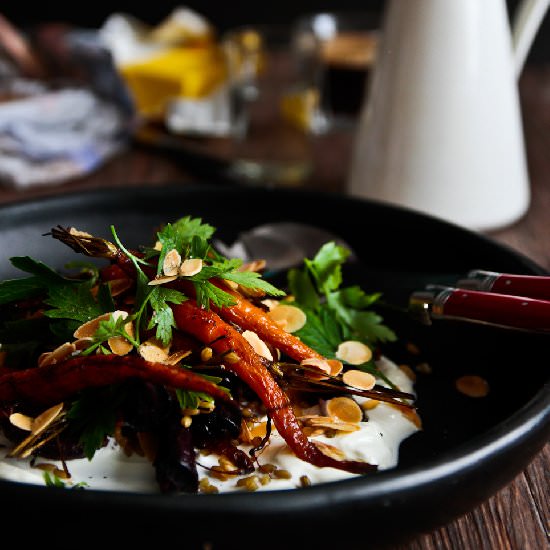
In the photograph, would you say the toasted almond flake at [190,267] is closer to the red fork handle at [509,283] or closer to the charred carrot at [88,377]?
the charred carrot at [88,377]

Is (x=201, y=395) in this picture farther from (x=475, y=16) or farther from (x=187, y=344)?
(x=475, y=16)

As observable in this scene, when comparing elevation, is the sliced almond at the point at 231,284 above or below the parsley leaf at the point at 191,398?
above

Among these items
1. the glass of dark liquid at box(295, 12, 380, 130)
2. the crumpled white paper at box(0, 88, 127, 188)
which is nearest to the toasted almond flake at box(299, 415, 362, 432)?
the crumpled white paper at box(0, 88, 127, 188)

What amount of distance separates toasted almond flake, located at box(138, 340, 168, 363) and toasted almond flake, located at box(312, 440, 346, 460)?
0.17m

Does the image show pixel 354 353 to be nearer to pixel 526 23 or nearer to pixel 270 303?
pixel 270 303

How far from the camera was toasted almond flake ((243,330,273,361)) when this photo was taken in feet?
2.68

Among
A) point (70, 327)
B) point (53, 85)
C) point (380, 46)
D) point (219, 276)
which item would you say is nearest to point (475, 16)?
point (380, 46)

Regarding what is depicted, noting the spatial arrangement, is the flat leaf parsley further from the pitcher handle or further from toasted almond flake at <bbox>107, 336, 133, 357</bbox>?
the pitcher handle

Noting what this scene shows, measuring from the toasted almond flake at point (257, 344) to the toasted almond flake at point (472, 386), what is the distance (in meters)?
0.26

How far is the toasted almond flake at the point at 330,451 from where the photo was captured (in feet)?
2.54

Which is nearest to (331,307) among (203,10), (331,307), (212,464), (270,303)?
(331,307)

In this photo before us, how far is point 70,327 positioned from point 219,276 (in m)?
0.16

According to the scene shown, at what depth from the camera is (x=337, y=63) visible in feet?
6.86

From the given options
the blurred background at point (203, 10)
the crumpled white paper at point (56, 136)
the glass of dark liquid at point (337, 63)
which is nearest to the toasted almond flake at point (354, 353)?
the crumpled white paper at point (56, 136)
